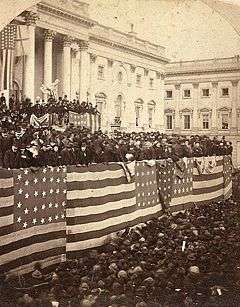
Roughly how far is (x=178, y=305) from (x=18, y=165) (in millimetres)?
3916

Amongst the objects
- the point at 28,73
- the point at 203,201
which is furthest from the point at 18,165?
the point at 28,73

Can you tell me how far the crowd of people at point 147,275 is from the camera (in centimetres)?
725

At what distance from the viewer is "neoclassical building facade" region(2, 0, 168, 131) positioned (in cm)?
2780

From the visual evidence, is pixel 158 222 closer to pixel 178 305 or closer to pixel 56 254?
pixel 56 254

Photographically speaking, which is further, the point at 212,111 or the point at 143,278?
the point at 212,111

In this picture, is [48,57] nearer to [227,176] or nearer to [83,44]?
[83,44]

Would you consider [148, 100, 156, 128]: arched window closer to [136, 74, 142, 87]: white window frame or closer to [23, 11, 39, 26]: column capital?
[136, 74, 142, 87]: white window frame

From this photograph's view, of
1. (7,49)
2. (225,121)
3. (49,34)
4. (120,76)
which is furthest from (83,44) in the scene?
(225,121)

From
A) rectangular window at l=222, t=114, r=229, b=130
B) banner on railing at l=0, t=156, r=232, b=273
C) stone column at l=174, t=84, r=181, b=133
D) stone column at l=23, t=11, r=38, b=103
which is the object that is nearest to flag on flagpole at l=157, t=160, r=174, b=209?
banner on railing at l=0, t=156, r=232, b=273

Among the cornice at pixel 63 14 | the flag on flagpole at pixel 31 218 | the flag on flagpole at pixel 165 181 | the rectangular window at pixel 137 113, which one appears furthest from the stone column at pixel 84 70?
the flag on flagpole at pixel 31 218

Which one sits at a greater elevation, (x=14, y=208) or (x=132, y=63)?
(x=132, y=63)

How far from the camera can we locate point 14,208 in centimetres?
A: 782

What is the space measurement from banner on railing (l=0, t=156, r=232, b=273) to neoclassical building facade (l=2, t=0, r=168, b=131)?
1219 centimetres

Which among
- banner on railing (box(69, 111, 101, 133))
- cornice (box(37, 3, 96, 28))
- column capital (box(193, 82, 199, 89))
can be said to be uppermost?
cornice (box(37, 3, 96, 28))
